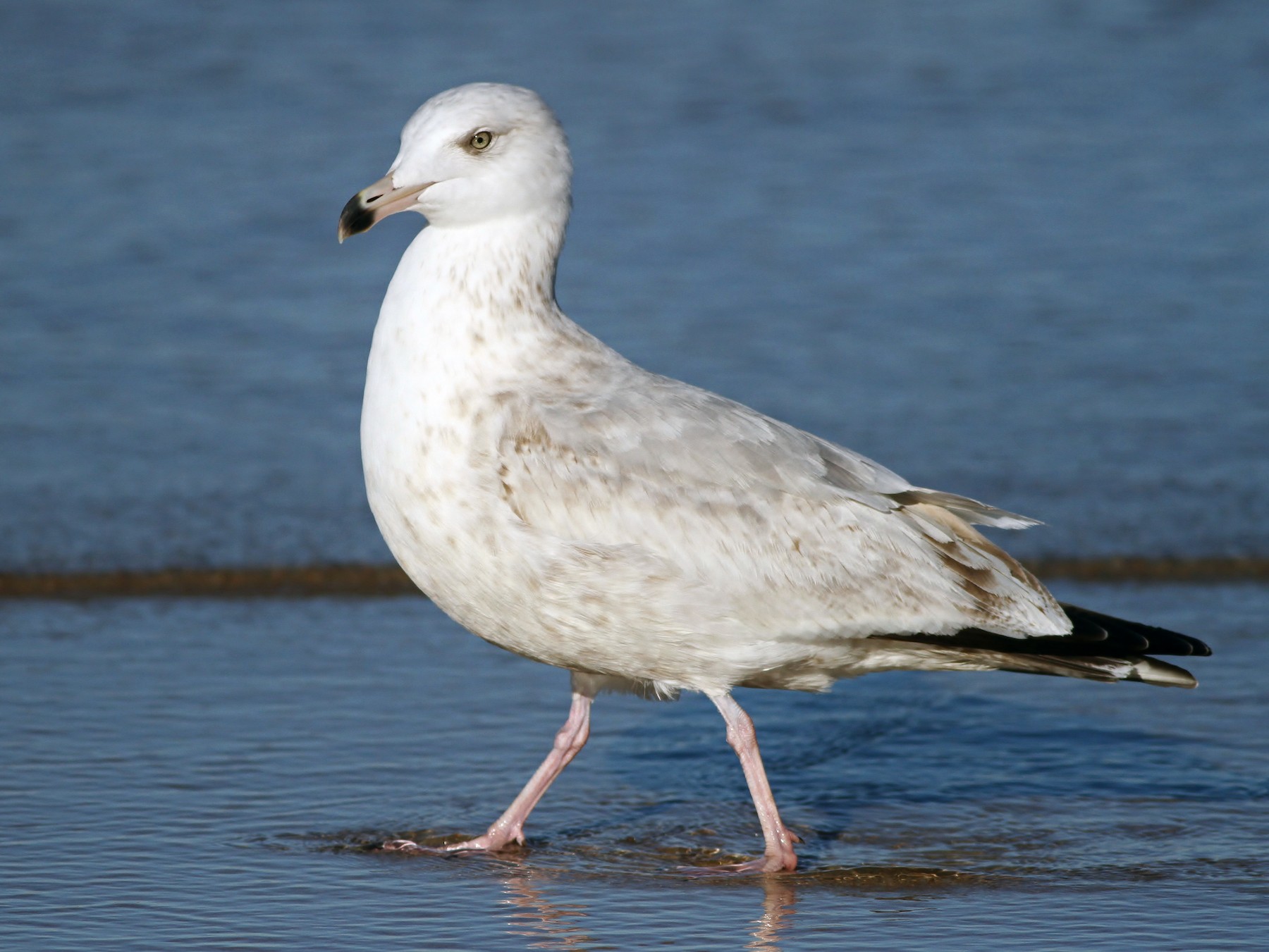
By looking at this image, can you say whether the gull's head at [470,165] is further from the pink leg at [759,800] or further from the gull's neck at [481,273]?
the pink leg at [759,800]

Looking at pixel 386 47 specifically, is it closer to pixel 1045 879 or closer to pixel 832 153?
pixel 832 153

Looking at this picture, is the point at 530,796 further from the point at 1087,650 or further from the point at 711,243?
the point at 711,243

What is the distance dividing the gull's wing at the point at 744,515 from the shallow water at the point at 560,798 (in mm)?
700

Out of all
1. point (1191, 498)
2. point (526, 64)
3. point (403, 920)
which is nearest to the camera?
point (403, 920)

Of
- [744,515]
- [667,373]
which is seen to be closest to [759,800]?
[744,515]

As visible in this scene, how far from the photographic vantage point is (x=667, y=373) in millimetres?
9906

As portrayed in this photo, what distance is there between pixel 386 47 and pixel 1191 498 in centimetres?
922

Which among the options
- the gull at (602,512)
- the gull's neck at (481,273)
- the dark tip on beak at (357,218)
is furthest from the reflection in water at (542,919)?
the dark tip on beak at (357,218)

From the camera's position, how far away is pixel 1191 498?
8805mm

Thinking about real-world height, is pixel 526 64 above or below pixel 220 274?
above

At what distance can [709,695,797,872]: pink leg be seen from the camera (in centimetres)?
507

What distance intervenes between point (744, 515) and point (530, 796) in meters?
1.04

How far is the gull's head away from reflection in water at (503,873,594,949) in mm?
1817

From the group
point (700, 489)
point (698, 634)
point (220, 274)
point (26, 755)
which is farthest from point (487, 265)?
point (220, 274)
